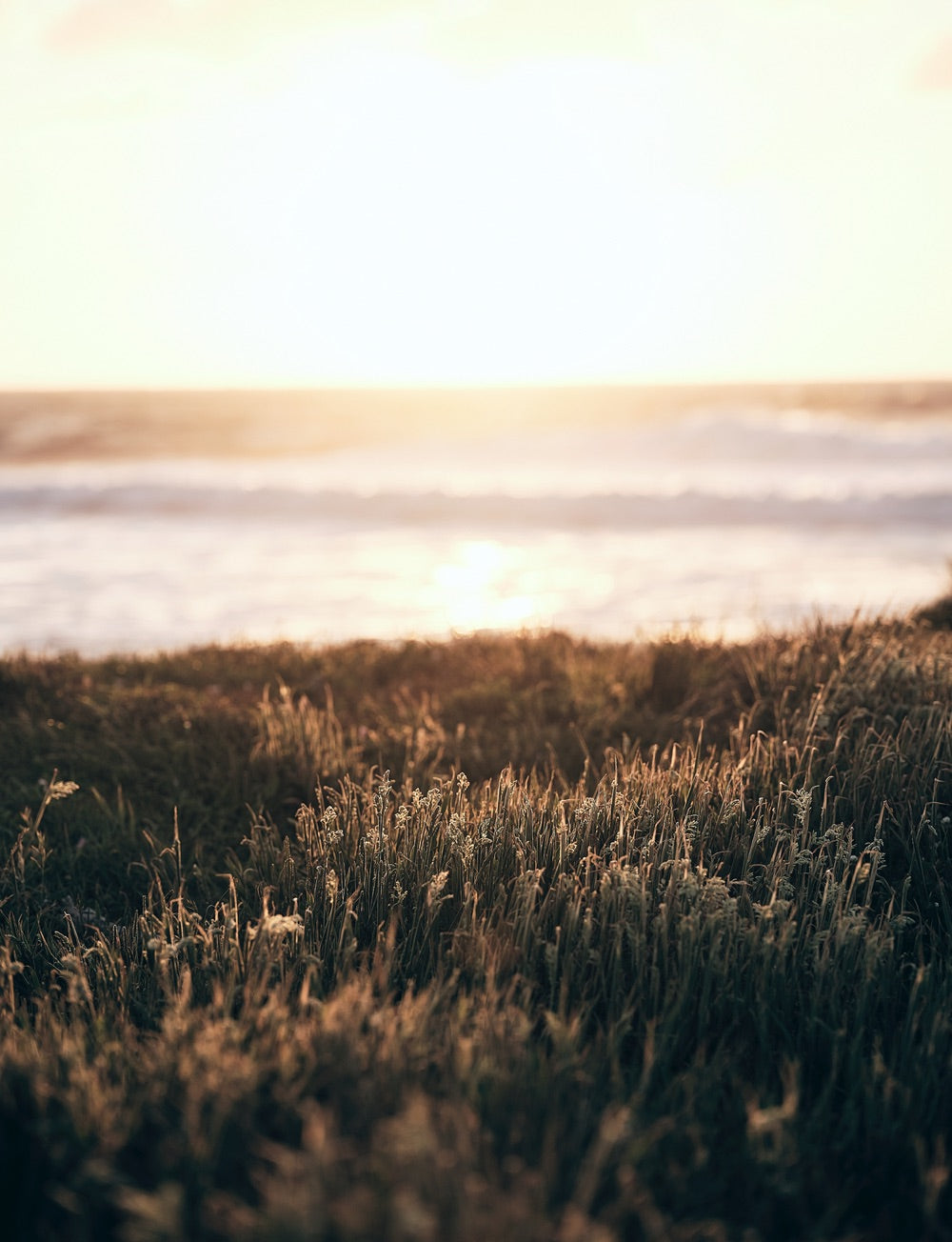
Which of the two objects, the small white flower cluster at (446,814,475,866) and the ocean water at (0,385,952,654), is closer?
the small white flower cluster at (446,814,475,866)

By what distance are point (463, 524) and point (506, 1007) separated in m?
20.7

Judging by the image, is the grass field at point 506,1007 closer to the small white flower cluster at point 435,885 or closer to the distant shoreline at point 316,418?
Answer: the small white flower cluster at point 435,885

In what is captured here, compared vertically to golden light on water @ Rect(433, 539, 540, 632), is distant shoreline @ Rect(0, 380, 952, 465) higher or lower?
higher

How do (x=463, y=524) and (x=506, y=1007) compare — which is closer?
(x=506, y=1007)

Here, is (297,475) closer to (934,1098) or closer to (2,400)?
(934,1098)

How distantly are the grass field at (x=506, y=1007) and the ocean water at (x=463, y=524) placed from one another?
9.00 feet

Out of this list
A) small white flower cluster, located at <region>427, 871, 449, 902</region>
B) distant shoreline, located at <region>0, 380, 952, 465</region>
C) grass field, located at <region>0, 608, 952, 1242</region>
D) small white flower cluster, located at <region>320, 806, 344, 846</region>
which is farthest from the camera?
distant shoreline, located at <region>0, 380, 952, 465</region>

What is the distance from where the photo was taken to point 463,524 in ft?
74.5

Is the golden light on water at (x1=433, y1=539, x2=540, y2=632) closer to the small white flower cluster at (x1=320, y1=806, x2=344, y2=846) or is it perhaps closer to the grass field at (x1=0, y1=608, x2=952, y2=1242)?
the grass field at (x1=0, y1=608, x2=952, y2=1242)

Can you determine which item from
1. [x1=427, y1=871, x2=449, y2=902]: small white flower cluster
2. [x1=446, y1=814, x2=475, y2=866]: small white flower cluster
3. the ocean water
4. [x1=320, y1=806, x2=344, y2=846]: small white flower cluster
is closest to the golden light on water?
the ocean water

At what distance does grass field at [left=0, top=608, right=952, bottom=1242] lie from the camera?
1.79 meters

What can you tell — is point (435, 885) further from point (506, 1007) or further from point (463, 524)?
point (463, 524)

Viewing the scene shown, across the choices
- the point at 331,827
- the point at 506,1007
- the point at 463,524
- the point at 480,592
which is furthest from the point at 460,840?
the point at 463,524

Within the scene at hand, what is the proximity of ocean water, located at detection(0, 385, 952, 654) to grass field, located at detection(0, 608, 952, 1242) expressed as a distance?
9.00ft
